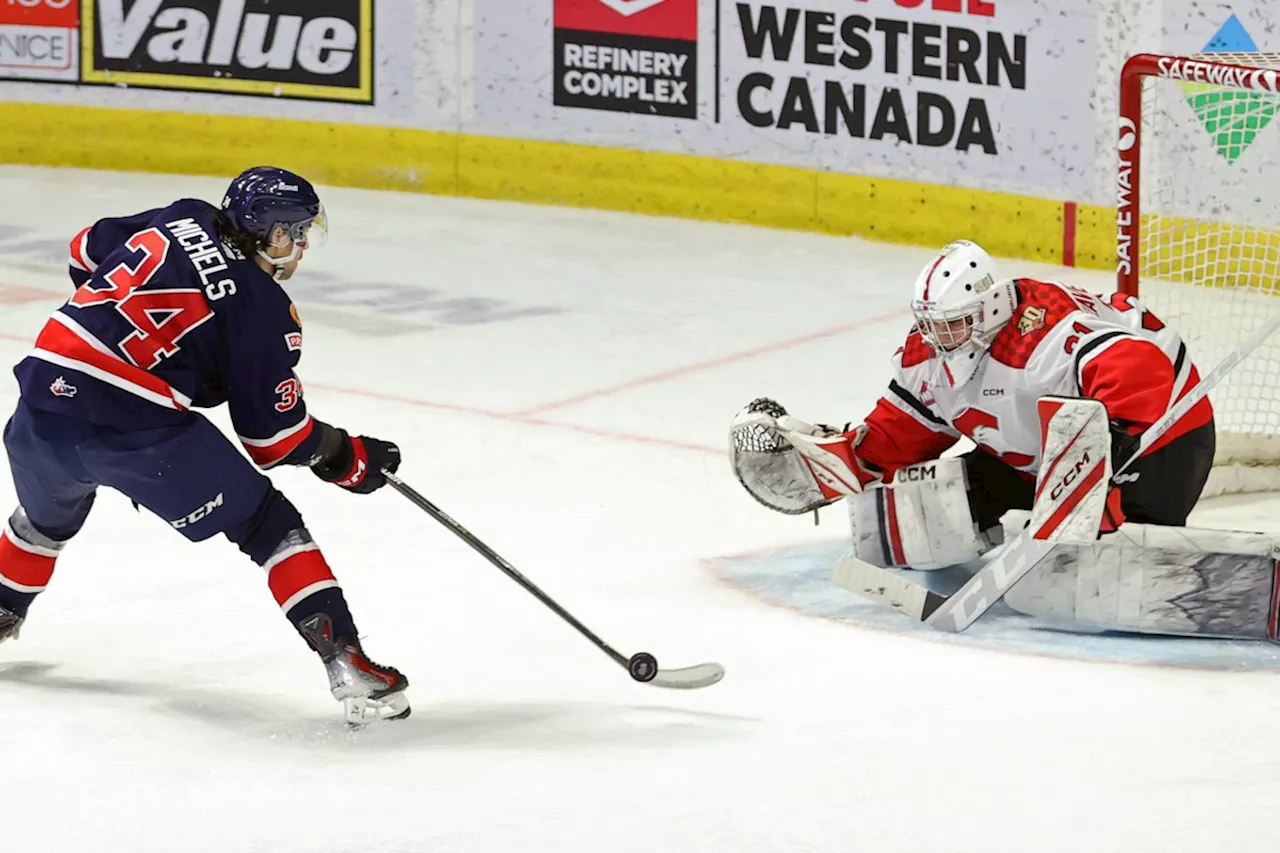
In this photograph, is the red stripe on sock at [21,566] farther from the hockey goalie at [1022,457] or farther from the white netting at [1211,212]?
the white netting at [1211,212]

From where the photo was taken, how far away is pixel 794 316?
22.3ft

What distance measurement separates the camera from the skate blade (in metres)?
3.40

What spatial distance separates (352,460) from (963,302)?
1110 millimetres

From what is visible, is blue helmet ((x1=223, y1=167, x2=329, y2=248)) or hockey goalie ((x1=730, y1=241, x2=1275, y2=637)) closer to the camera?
blue helmet ((x1=223, y1=167, x2=329, y2=248))

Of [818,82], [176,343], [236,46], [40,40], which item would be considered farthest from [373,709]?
[40,40]

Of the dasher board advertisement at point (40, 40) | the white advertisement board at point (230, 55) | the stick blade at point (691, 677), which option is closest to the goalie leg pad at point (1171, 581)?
the stick blade at point (691, 677)

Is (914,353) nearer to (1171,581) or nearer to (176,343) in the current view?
(1171,581)

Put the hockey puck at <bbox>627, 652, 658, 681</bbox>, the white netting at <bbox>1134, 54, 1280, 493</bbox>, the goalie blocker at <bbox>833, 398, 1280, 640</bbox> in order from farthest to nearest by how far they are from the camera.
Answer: the white netting at <bbox>1134, 54, 1280, 493</bbox> < the goalie blocker at <bbox>833, 398, 1280, 640</bbox> < the hockey puck at <bbox>627, 652, 658, 681</bbox>

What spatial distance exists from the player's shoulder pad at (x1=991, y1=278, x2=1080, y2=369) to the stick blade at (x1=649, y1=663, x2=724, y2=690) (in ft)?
2.67

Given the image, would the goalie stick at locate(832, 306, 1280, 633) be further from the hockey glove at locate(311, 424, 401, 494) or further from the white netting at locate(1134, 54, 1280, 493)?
the white netting at locate(1134, 54, 1280, 493)

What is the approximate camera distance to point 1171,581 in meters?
3.79

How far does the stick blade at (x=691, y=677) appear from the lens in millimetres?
3586

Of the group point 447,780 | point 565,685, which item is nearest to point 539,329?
point 565,685

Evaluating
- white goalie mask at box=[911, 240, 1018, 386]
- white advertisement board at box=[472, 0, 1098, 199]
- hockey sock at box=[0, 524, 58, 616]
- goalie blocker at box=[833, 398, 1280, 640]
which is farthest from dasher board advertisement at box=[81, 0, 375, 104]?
goalie blocker at box=[833, 398, 1280, 640]
